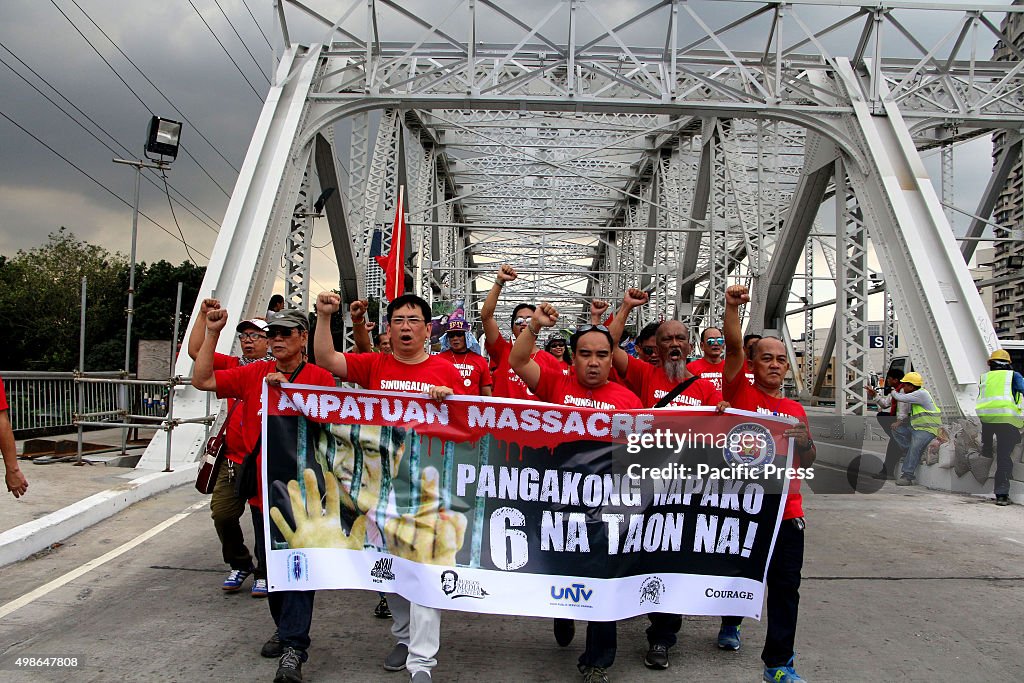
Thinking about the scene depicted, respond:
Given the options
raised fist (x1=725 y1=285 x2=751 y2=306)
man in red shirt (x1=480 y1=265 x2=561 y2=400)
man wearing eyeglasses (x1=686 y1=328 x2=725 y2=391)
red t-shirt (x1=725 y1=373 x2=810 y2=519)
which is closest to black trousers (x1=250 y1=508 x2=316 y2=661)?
man in red shirt (x1=480 y1=265 x2=561 y2=400)

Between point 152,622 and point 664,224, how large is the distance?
1120 inches

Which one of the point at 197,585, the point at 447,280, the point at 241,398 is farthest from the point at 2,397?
the point at 447,280

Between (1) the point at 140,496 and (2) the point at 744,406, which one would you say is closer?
(2) the point at 744,406

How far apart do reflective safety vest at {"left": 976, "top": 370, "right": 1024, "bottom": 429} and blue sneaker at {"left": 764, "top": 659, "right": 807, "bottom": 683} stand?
751cm

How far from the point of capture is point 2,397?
504 centimetres

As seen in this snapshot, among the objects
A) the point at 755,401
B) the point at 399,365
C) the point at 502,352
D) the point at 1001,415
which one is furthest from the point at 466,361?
the point at 1001,415

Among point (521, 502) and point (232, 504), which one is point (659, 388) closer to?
point (521, 502)

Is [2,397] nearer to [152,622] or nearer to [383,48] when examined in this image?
[152,622]

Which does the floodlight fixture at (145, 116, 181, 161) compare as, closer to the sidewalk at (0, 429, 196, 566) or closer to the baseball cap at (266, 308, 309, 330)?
the sidewalk at (0, 429, 196, 566)

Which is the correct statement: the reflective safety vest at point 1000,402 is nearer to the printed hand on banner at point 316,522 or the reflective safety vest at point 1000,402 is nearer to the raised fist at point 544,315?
the raised fist at point 544,315

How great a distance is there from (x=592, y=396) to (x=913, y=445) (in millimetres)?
8956

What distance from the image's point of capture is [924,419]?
39.2 feet

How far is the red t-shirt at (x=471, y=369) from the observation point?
6.62 metres

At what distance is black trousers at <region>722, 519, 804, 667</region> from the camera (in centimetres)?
432
